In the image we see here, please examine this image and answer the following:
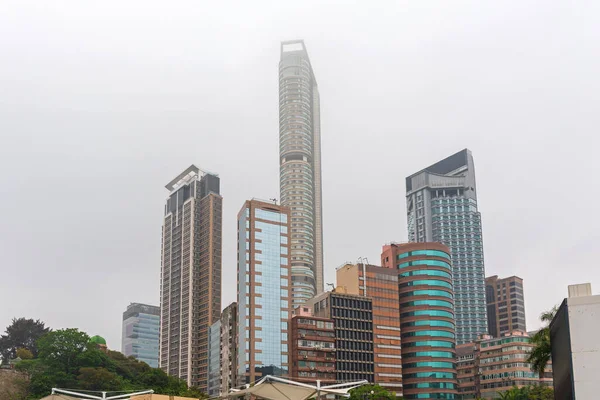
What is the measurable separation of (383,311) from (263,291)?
88.9ft

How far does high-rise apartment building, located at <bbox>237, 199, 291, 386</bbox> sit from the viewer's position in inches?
5778

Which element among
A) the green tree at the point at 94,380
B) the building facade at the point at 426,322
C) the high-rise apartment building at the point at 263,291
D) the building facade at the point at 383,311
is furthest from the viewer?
the building facade at the point at 426,322

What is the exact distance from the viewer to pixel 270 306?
505ft

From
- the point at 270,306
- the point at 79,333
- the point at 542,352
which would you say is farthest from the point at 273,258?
the point at 542,352

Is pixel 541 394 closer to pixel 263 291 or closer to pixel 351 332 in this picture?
pixel 351 332

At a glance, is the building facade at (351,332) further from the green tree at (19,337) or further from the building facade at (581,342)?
the building facade at (581,342)

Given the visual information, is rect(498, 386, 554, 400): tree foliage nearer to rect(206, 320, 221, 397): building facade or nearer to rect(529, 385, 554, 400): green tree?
rect(529, 385, 554, 400): green tree

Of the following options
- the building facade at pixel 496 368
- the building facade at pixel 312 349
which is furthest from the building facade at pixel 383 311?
the building facade at pixel 496 368

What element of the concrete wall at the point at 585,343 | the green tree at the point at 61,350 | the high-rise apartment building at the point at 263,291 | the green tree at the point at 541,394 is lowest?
the green tree at the point at 541,394

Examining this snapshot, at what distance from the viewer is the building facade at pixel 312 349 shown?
14400 centimetres

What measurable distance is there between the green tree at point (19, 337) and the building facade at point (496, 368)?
9810 cm

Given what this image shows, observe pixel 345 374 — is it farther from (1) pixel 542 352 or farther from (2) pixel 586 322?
(2) pixel 586 322

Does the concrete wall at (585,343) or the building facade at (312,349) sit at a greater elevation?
the building facade at (312,349)

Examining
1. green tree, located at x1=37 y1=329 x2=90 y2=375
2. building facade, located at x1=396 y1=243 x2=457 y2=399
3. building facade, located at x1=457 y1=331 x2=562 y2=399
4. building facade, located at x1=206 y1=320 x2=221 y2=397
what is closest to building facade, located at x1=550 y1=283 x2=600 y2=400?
green tree, located at x1=37 y1=329 x2=90 y2=375
